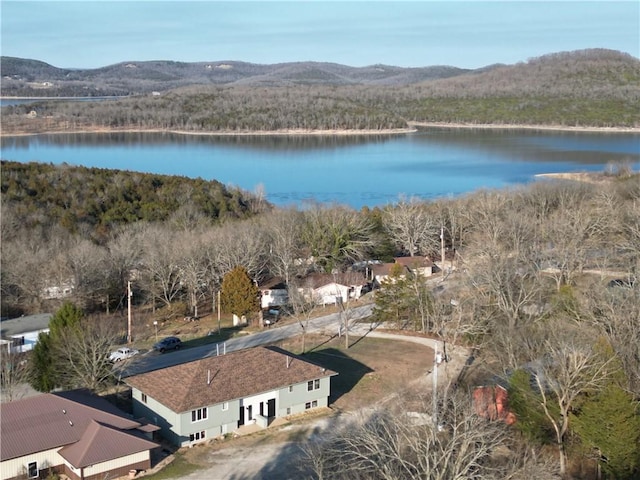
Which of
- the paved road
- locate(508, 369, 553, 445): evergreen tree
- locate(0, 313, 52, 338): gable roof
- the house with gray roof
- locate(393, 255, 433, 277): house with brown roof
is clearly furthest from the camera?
locate(393, 255, 433, 277): house with brown roof

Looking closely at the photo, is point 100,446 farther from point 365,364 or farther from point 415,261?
point 415,261

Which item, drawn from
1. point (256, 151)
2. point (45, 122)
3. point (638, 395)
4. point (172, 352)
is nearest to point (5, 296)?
point (172, 352)

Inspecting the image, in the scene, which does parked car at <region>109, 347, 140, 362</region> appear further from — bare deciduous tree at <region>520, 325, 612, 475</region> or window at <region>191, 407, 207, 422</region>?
bare deciduous tree at <region>520, 325, 612, 475</region>

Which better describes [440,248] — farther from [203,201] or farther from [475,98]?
[475,98]

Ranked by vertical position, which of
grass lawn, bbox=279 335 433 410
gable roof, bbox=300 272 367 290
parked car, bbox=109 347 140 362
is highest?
gable roof, bbox=300 272 367 290

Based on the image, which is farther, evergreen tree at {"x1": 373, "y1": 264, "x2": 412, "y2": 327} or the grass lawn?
evergreen tree at {"x1": 373, "y1": 264, "x2": 412, "y2": 327}

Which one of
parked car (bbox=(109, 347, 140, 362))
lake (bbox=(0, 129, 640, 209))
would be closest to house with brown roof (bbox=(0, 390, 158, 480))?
parked car (bbox=(109, 347, 140, 362))
